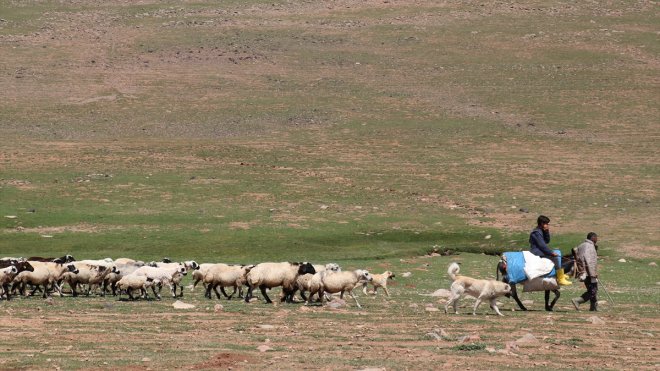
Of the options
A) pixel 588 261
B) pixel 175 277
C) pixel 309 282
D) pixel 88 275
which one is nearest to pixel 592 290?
pixel 588 261

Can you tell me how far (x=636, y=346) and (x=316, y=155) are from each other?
41.4 metres

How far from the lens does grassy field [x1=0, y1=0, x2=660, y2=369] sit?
21656 mm

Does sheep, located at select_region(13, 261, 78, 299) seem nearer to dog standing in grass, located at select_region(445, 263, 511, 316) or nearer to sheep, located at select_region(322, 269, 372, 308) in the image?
sheep, located at select_region(322, 269, 372, 308)

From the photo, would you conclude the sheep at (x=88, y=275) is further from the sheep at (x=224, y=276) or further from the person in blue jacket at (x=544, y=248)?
the person in blue jacket at (x=544, y=248)

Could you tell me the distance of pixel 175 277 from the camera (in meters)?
29.5

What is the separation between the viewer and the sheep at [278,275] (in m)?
27.2

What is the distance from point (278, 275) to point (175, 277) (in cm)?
338

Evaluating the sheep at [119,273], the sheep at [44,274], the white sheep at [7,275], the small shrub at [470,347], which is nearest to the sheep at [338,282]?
the sheep at [119,273]

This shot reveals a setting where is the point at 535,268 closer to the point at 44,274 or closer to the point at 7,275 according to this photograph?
the point at 44,274

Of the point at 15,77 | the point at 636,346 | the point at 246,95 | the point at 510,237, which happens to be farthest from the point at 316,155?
the point at 636,346

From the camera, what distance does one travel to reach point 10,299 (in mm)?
27391

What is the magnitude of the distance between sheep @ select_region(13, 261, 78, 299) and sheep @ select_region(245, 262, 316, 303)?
15.4 ft

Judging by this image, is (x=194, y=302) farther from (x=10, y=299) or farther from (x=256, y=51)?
(x=256, y=51)

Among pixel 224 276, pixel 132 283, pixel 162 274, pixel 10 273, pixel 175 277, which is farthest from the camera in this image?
pixel 175 277
